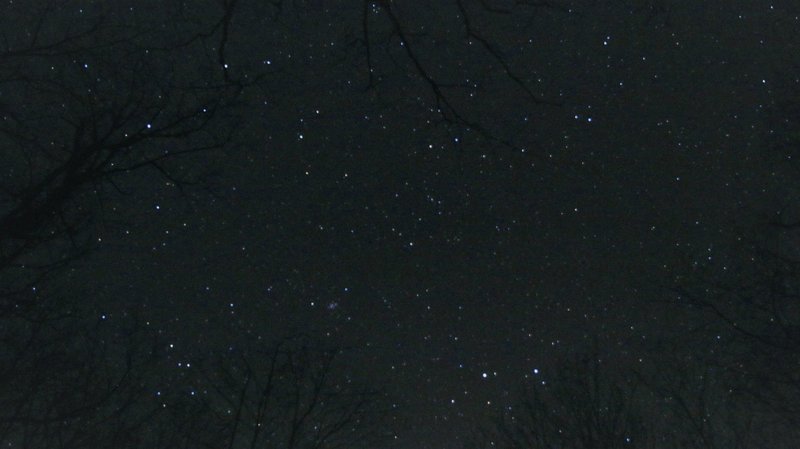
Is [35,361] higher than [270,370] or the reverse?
the reverse

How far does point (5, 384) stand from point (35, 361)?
90cm

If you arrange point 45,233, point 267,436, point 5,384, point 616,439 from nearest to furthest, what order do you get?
point 45,233
point 5,384
point 616,439
point 267,436

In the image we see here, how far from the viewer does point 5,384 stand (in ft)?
39.1

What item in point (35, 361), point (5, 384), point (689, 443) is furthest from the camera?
point (689, 443)

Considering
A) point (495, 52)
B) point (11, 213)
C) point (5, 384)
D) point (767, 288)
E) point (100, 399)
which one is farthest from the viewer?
point (100, 399)

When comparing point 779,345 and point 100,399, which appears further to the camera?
point 100,399

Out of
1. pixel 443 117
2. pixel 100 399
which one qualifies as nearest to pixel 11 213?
pixel 443 117

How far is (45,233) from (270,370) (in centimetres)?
1593

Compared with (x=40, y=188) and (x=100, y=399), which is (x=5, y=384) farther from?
(x=40, y=188)

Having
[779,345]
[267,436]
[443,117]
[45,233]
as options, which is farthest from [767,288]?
[267,436]

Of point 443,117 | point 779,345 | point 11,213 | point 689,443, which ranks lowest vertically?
point 11,213

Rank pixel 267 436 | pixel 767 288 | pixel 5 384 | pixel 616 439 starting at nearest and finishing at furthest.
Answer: pixel 767 288 → pixel 5 384 → pixel 616 439 → pixel 267 436

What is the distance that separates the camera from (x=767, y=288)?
8727mm

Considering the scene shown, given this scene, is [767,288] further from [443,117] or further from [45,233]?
[45,233]
